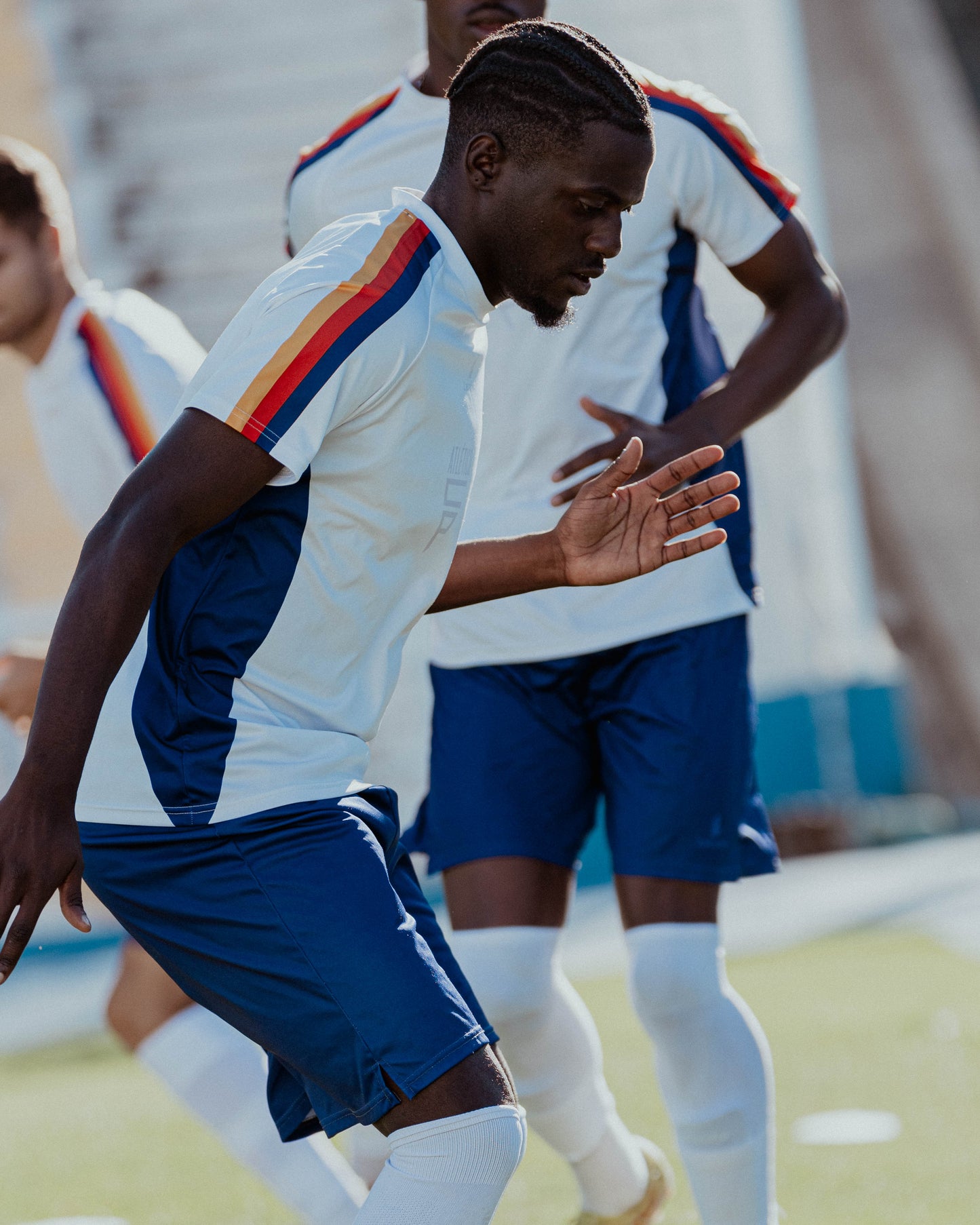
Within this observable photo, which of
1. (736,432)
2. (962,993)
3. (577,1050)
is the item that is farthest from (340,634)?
(962,993)

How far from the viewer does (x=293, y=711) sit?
192 cm

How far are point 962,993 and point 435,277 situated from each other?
14.4 ft

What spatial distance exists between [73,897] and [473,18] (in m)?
1.61

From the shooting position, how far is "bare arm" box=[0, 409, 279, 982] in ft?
5.35

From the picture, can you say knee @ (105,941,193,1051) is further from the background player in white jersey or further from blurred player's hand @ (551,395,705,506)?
blurred player's hand @ (551,395,705,506)

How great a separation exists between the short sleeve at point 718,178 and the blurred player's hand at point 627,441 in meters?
0.35

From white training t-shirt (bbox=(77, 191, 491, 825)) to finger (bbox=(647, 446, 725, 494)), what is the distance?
0.35 m

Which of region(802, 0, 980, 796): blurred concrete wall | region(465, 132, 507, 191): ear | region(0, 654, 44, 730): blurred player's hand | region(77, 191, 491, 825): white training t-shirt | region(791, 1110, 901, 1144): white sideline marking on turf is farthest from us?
region(802, 0, 980, 796): blurred concrete wall

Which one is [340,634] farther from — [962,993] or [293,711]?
[962,993]

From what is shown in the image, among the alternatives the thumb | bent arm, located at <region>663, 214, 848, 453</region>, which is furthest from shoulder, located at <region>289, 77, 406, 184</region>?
the thumb

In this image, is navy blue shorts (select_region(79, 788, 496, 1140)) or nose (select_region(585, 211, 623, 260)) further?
nose (select_region(585, 211, 623, 260))

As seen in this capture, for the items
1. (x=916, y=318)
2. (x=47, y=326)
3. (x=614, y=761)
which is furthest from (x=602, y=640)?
(x=916, y=318)

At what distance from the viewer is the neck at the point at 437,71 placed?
2.77 meters

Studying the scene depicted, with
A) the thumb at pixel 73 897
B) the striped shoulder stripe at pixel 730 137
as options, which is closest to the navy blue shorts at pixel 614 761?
the striped shoulder stripe at pixel 730 137
